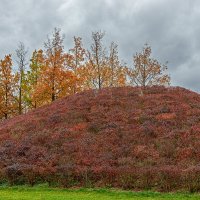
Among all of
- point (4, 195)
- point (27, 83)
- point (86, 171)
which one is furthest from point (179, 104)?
point (27, 83)

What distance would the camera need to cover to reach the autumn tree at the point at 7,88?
150 ft

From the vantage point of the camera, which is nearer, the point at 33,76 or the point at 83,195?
the point at 83,195

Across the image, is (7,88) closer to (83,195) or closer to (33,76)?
(33,76)

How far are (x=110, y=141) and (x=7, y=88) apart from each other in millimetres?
23223

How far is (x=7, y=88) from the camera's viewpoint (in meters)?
46.0

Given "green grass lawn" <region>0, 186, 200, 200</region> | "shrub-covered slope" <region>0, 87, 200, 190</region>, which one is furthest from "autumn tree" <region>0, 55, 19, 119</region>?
"green grass lawn" <region>0, 186, 200, 200</region>

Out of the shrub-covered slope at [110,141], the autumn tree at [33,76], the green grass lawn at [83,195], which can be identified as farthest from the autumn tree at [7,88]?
the green grass lawn at [83,195]

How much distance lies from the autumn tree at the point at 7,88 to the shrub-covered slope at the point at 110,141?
11.7 meters

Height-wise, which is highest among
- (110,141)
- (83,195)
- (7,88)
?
(7,88)

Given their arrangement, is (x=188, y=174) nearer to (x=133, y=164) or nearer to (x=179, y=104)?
(x=133, y=164)

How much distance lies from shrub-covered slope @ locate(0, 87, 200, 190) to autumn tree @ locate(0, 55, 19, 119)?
11.7 metres

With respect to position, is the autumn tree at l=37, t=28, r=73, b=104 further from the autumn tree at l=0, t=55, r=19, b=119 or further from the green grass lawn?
the green grass lawn

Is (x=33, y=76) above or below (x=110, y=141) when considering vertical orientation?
above

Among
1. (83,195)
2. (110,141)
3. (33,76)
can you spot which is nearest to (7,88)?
(33,76)
